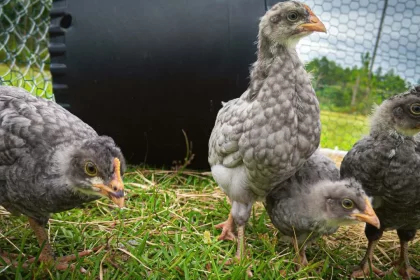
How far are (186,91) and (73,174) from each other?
4.46 feet

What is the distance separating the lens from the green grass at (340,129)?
15.3 ft

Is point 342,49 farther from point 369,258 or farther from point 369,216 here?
point 369,216

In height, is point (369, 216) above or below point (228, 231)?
above

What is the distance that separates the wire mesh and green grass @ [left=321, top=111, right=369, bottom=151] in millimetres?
2620

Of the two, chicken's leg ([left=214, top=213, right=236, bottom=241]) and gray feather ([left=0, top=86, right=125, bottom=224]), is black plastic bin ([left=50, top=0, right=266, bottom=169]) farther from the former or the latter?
gray feather ([left=0, top=86, right=125, bottom=224])

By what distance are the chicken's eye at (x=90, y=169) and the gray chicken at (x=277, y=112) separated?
2.23 feet

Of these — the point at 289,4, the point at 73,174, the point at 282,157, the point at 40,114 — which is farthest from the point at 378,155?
the point at 40,114

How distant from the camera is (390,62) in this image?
4.87m

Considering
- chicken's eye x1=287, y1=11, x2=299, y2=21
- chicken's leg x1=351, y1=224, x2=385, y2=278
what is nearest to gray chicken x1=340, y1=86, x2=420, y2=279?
chicken's leg x1=351, y1=224, x2=385, y2=278

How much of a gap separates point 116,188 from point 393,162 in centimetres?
117

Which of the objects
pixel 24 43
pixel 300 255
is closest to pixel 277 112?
pixel 300 255

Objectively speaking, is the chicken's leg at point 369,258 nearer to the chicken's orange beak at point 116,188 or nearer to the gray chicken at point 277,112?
the gray chicken at point 277,112

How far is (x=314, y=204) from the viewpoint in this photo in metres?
2.33

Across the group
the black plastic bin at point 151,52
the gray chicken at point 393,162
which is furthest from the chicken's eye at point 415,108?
the black plastic bin at point 151,52
